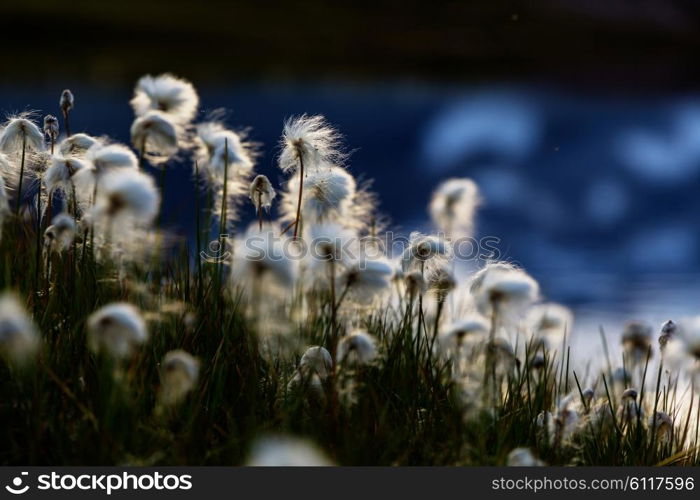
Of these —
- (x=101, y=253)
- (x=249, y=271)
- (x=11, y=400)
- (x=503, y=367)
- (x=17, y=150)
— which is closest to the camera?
(x=249, y=271)

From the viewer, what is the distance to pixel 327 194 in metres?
3.16

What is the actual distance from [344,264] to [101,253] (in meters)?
1.57

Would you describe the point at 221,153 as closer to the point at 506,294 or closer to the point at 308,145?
the point at 308,145

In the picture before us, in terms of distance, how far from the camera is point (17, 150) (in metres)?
3.37

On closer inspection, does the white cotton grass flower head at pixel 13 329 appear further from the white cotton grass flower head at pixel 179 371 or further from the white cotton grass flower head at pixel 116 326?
the white cotton grass flower head at pixel 179 371

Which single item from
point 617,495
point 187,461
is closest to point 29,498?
point 187,461

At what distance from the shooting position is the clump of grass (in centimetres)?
228

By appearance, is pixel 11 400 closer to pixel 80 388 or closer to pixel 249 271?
pixel 80 388

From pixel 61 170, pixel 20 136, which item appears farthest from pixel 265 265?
pixel 20 136
